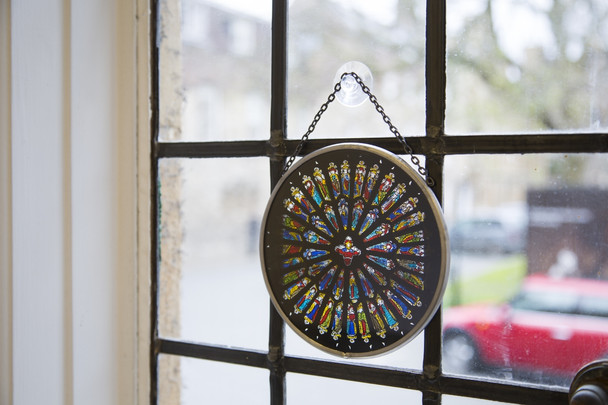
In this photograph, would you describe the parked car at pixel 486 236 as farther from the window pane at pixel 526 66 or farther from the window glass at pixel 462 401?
the window glass at pixel 462 401

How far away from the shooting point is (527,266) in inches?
38.0

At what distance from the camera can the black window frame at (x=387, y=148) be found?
928 mm

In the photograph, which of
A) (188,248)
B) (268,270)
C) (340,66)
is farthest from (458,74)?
(188,248)

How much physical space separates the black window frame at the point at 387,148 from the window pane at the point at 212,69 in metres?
0.04

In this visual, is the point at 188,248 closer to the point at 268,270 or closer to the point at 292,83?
the point at 268,270

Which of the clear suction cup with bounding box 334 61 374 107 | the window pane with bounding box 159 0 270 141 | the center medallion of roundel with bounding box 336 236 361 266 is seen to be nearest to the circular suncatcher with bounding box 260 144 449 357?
the center medallion of roundel with bounding box 336 236 361 266

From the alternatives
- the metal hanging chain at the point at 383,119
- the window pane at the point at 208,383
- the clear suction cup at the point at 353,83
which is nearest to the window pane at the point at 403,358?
the window pane at the point at 208,383

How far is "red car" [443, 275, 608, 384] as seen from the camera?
0.91 metres

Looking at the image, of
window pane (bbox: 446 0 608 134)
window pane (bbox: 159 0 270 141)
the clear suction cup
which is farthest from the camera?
window pane (bbox: 159 0 270 141)

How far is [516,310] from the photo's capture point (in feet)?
3.17

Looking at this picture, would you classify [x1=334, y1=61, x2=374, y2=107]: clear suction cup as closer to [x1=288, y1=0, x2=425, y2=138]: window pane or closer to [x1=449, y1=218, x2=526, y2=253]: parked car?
[x1=288, y1=0, x2=425, y2=138]: window pane

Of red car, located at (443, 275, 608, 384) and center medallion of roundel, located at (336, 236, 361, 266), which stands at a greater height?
A: center medallion of roundel, located at (336, 236, 361, 266)

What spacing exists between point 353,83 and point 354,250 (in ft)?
1.04

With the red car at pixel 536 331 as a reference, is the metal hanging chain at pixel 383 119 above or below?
above
